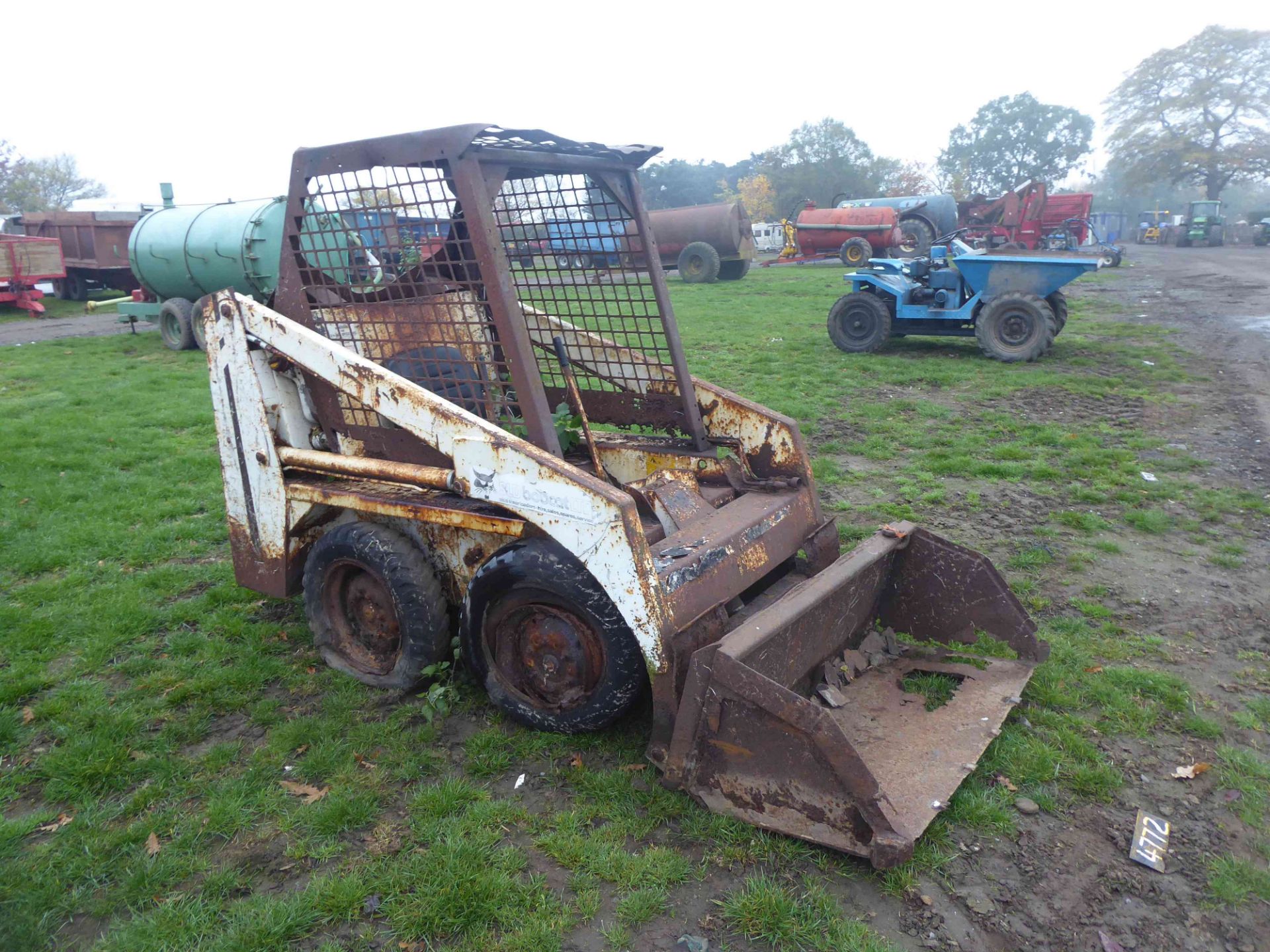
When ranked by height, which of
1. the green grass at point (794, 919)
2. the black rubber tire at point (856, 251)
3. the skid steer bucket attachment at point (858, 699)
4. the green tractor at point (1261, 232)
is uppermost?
the black rubber tire at point (856, 251)

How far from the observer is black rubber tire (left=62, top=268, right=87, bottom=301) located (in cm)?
1920

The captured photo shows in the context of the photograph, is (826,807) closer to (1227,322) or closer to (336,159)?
(336,159)

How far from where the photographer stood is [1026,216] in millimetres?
22875

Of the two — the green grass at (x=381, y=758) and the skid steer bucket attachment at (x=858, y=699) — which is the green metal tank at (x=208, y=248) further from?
the skid steer bucket attachment at (x=858, y=699)

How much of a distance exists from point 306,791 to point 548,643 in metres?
0.98

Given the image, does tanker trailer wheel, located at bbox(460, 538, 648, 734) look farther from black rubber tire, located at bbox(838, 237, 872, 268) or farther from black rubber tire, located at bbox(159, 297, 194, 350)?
black rubber tire, located at bbox(838, 237, 872, 268)

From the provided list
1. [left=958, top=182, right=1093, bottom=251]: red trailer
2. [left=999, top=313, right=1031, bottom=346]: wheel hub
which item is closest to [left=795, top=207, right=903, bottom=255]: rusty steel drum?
[left=958, top=182, right=1093, bottom=251]: red trailer

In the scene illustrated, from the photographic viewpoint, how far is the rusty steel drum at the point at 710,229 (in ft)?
70.8

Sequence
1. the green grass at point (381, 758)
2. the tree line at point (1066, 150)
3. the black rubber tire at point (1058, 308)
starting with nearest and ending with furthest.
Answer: the green grass at point (381, 758) → the black rubber tire at point (1058, 308) → the tree line at point (1066, 150)

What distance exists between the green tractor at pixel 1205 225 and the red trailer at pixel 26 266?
137 ft

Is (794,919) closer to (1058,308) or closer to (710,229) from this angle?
(1058,308)

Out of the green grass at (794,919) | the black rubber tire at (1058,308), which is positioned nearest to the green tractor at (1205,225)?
the black rubber tire at (1058,308)

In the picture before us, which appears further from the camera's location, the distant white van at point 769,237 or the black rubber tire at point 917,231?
the distant white van at point 769,237

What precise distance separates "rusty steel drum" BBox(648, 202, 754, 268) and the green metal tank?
11484 millimetres
